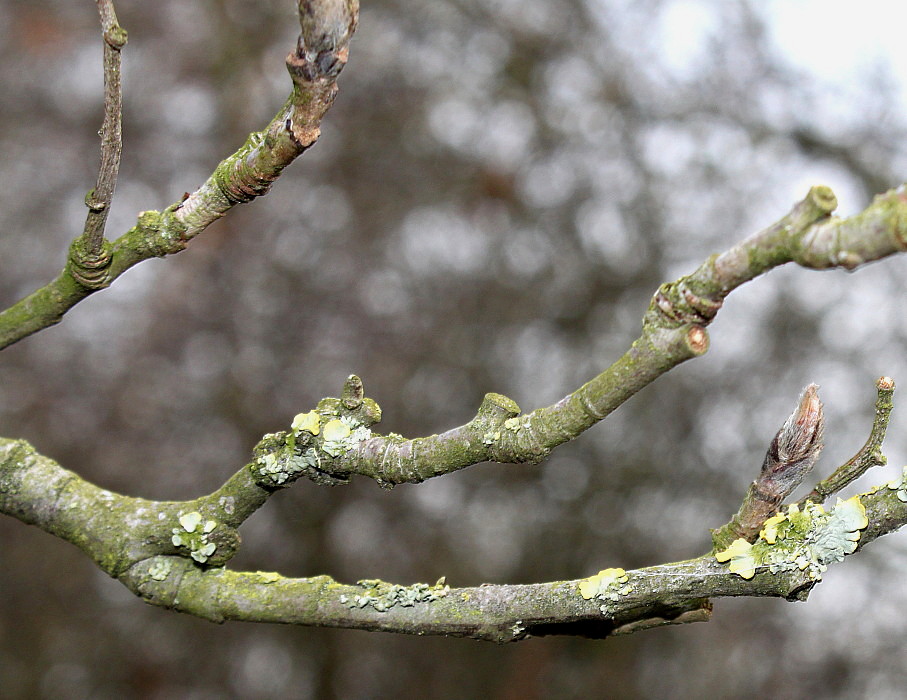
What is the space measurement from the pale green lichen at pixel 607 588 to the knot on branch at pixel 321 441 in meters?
0.38

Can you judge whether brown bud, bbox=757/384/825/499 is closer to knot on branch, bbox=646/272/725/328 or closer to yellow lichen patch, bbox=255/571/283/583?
knot on branch, bbox=646/272/725/328

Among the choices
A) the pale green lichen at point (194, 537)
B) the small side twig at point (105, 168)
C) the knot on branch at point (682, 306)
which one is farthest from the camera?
the pale green lichen at point (194, 537)

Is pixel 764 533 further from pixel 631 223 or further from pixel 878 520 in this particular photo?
pixel 631 223

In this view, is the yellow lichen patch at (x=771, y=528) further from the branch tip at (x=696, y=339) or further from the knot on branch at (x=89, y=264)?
the knot on branch at (x=89, y=264)

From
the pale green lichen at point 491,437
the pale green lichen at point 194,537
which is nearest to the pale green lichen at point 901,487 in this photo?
the pale green lichen at point 491,437

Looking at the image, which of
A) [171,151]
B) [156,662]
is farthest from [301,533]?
[171,151]

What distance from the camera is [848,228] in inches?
28.3

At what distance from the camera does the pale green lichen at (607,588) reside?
1046mm

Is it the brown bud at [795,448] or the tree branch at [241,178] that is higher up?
the tree branch at [241,178]

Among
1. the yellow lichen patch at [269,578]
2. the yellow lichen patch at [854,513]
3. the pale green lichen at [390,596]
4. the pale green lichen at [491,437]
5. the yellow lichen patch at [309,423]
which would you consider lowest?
the yellow lichen patch at [854,513]

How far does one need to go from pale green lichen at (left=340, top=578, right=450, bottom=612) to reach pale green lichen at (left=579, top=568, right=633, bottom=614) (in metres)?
0.21

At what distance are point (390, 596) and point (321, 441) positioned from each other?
0.80 feet

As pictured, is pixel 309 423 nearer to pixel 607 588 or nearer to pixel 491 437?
pixel 491 437

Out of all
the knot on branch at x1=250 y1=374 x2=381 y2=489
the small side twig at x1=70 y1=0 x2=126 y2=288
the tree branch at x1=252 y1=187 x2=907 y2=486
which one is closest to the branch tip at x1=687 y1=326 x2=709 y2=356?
the tree branch at x1=252 y1=187 x2=907 y2=486
